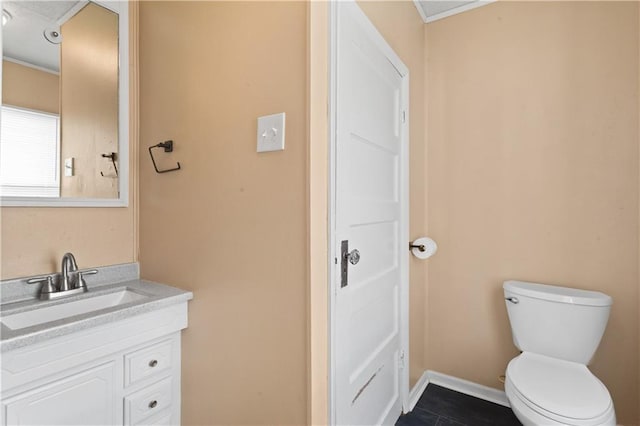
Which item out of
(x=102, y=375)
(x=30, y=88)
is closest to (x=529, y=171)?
(x=102, y=375)

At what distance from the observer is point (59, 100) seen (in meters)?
1.34

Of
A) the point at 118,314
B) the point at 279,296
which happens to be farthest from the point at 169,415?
the point at 279,296

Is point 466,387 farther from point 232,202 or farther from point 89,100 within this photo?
point 89,100

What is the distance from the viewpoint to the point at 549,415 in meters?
1.13

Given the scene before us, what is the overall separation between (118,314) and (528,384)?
1.61m

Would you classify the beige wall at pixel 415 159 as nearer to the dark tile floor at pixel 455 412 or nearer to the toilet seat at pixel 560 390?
the dark tile floor at pixel 455 412

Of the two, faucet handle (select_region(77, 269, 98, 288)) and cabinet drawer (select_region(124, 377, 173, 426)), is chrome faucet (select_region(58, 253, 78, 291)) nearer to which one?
faucet handle (select_region(77, 269, 98, 288))

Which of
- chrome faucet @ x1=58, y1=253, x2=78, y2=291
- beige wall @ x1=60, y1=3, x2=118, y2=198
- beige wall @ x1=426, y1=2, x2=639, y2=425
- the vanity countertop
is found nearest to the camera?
the vanity countertop

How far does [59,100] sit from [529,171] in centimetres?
231

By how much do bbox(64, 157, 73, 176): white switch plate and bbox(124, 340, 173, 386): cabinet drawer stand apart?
32.1 inches

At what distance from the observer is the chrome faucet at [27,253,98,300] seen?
1215 millimetres

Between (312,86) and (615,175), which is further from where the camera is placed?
(615,175)

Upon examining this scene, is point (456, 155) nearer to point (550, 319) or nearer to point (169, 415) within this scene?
point (550, 319)

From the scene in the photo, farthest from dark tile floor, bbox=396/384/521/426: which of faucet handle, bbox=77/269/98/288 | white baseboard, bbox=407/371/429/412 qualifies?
faucet handle, bbox=77/269/98/288
